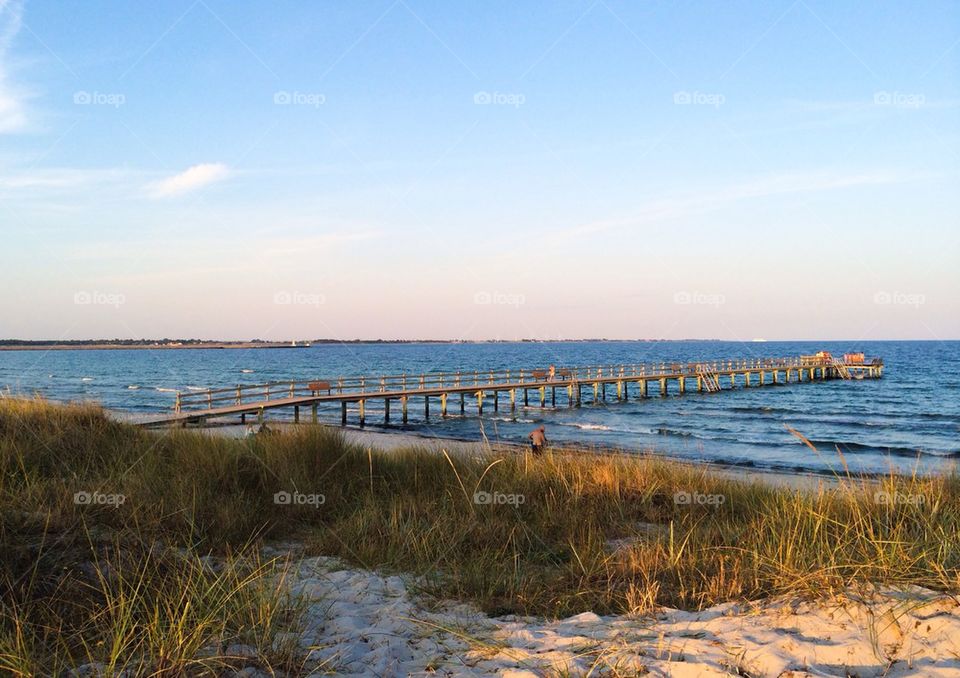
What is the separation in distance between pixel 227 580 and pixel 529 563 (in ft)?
8.52

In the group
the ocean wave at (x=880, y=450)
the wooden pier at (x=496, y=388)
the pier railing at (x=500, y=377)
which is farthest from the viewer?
the pier railing at (x=500, y=377)

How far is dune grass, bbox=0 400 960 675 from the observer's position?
14.0ft

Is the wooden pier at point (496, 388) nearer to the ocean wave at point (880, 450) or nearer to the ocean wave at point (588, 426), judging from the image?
the ocean wave at point (588, 426)

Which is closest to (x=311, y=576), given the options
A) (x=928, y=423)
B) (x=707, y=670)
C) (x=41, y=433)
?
(x=707, y=670)

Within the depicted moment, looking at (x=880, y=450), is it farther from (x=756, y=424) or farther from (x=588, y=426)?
(x=588, y=426)

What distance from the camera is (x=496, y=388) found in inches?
1459

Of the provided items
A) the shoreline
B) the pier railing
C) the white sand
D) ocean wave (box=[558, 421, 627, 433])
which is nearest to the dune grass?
the white sand

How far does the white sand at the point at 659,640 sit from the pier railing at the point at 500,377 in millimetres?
22743

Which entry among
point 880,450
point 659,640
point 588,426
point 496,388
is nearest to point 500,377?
point 496,388

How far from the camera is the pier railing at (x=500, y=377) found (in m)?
32.8

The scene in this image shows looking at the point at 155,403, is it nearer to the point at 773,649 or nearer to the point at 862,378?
the point at 773,649

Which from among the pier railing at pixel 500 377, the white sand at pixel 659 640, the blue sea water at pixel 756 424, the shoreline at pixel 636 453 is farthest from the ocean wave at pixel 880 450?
the white sand at pixel 659 640

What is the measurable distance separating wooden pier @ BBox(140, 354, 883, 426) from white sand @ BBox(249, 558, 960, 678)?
52.3 ft

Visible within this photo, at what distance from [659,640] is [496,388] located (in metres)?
33.3
